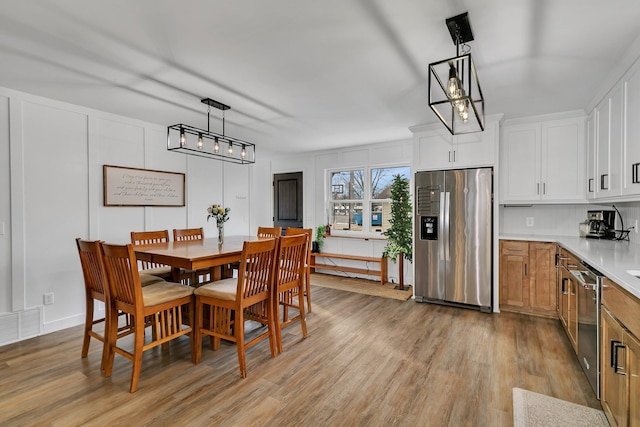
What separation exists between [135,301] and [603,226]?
14.8 ft

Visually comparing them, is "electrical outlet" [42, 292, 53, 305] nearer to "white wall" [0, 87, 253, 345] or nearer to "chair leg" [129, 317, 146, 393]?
"white wall" [0, 87, 253, 345]

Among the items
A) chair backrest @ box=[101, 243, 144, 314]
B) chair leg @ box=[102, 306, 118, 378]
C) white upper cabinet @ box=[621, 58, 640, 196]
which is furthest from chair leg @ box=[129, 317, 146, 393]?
white upper cabinet @ box=[621, 58, 640, 196]

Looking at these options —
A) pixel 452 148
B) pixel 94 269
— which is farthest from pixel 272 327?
pixel 452 148

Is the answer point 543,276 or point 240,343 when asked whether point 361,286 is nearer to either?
point 543,276

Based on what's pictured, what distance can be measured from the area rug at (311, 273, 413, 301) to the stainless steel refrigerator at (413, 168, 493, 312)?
0.37 m

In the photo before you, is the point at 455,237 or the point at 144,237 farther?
the point at 455,237

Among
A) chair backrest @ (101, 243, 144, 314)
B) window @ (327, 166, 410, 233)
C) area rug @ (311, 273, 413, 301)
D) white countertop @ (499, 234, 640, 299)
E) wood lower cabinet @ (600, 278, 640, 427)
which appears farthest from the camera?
window @ (327, 166, 410, 233)

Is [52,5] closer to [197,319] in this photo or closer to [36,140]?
[36,140]

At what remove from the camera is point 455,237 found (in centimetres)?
398

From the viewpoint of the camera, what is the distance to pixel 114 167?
3.79 m

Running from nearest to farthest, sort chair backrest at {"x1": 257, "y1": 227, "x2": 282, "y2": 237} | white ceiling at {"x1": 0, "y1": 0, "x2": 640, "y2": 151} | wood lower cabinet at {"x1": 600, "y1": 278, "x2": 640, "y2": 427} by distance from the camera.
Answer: wood lower cabinet at {"x1": 600, "y1": 278, "x2": 640, "y2": 427}
white ceiling at {"x1": 0, "y1": 0, "x2": 640, "y2": 151}
chair backrest at {"x1": 257, "y1": 227, "x2": 282, "y2": 237}

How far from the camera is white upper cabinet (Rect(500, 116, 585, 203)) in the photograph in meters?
3.64

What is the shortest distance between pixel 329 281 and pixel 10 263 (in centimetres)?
405

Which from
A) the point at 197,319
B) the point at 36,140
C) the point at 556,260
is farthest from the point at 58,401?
the point at 556,260
